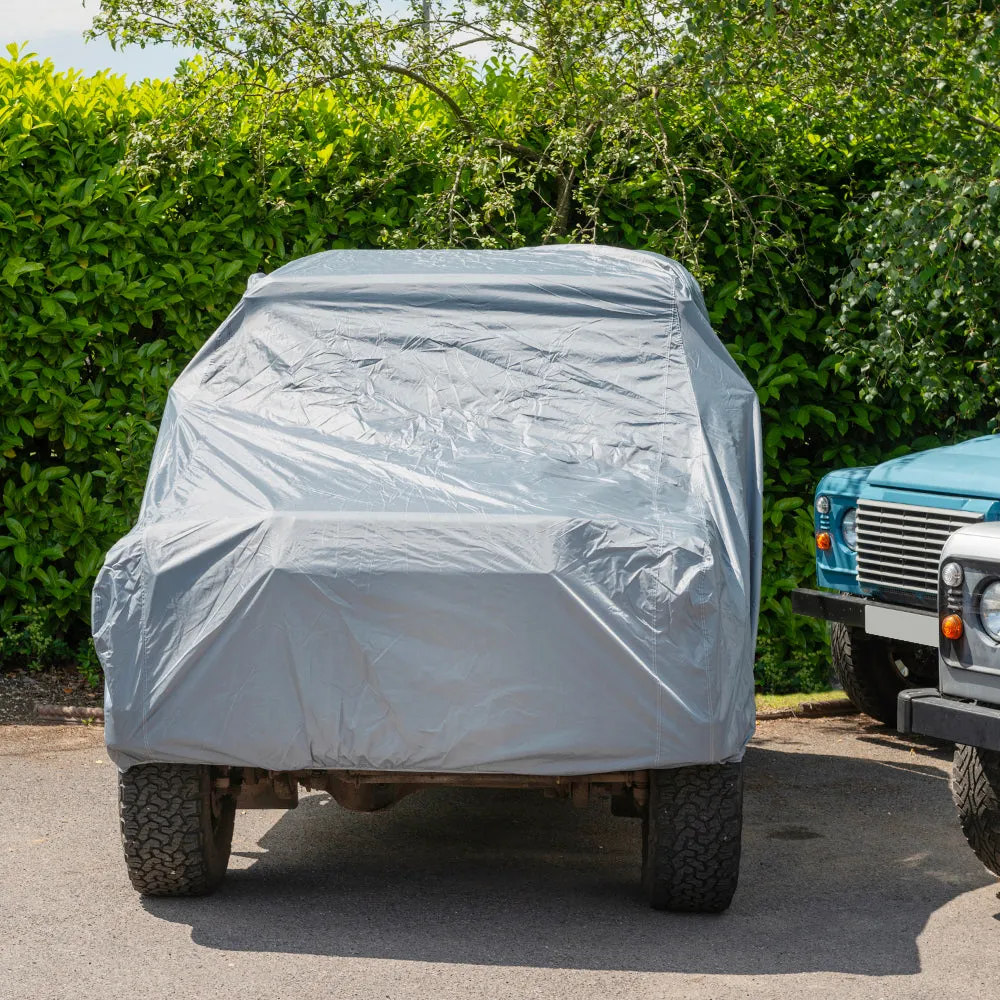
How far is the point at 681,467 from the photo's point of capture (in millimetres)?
4836

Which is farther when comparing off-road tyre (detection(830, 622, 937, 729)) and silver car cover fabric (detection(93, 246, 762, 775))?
off-road tyre (detection(830, 622, 937, 729))

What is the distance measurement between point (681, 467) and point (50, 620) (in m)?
4.60

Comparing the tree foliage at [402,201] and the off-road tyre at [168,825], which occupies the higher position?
the tree foliage at [402,201]

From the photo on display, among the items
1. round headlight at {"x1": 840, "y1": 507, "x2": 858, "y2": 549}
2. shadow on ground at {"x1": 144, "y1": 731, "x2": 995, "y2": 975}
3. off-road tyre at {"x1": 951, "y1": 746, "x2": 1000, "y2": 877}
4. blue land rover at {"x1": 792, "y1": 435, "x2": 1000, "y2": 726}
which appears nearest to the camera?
shadow on ground at {"x1": 144, "y1": 731, "x2": 995, "y2": 975}

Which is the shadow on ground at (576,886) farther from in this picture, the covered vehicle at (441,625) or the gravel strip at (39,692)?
the gravel strip at (39,692)

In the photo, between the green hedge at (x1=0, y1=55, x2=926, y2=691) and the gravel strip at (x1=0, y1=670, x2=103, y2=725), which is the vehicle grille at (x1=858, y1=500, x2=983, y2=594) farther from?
the gravel strip at (x1=0, y1=670, x2=103, y2=725)

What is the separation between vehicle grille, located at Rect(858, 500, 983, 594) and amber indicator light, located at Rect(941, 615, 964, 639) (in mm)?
1526

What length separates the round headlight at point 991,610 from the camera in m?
4.19

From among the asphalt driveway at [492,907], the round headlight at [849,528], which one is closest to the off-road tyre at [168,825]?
the asphalt driveway at [492,907]

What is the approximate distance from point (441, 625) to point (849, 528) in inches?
126

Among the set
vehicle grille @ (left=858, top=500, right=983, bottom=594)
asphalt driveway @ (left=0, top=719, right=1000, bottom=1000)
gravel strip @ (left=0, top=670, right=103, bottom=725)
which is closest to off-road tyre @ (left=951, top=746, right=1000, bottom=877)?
A: asphalt driveway @ (left=0, top=719, right=1000, bottom=1000)

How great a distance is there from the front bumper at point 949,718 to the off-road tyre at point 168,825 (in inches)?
87.1

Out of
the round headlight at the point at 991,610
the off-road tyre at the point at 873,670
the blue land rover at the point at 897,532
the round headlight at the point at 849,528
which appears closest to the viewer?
the round headlight at the point at 991,610

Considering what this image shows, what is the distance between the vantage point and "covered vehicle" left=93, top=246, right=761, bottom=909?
13.5 ft
